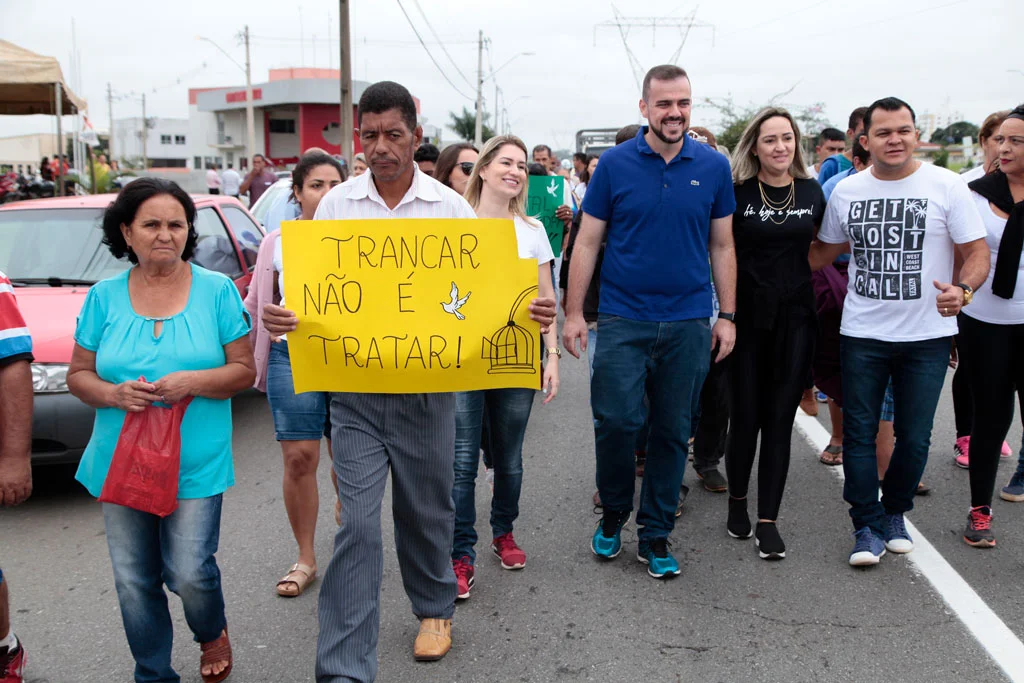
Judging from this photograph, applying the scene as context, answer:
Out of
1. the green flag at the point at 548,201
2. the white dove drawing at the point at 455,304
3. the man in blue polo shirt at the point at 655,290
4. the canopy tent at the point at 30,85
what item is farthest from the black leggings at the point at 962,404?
the canopy tent at the point at 30,85

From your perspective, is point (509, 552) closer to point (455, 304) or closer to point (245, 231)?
point (455, 304)

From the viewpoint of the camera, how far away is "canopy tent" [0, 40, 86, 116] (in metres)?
12.1

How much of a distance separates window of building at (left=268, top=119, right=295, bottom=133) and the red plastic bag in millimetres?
71763

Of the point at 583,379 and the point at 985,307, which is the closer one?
the point at 985,307

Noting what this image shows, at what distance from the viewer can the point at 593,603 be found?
4.00 m

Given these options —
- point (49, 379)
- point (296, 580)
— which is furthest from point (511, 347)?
point (49, 379)

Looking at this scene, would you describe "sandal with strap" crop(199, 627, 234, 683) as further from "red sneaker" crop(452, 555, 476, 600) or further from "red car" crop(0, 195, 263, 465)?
"red car" crop(0, 195, 263, 465)

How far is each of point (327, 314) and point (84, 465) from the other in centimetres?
93

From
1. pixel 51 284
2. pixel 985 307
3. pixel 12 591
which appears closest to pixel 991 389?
pixel 985 307

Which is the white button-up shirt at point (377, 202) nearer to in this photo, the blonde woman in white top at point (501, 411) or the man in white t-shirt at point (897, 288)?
the blonde woman in white top at point (501, 411)

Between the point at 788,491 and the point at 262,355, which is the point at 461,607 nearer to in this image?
the point at 262,355

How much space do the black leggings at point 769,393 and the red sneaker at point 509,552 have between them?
1210 millimetres

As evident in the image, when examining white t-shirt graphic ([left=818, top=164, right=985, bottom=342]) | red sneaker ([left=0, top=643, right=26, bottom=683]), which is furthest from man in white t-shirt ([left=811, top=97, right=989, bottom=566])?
red sneaker ([left=0, top=643, right=26, bottom=683])

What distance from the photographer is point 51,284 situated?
601cm
